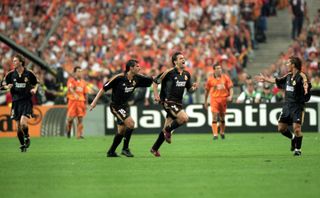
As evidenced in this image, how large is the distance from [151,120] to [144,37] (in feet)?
20.4

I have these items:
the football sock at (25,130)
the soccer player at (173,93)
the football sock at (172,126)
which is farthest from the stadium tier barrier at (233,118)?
the football sock at (172,126)

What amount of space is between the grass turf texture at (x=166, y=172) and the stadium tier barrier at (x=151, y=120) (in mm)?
7959

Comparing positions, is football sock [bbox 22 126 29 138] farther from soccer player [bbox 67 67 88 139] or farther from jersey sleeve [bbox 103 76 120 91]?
soccer player [bbox 67 67 88 139]

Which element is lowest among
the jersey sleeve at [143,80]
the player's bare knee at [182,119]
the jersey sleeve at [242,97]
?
the player's bare knee at [182,119]

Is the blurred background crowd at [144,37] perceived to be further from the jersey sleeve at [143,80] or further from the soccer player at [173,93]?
the jersey sleeve at [143,80]

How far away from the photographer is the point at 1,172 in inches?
637

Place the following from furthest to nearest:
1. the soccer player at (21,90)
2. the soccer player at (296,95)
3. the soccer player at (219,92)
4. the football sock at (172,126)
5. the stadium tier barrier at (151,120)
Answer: the stadium tier barrier at (151,120) < the soccer player at (219,92) < the soccer player at (21,90) < the football sock at (172,126) < the soccer player at (296,95)

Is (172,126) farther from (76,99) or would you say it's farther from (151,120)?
(151,120)

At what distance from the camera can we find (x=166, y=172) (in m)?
15.8

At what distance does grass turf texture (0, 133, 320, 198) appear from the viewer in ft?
42.9

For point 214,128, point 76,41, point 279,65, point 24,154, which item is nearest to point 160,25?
point 76,41

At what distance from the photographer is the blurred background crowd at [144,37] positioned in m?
35.2

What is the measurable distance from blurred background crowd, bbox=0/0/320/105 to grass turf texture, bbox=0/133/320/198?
11674 millimetres

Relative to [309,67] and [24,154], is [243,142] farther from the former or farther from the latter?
[309,67]
